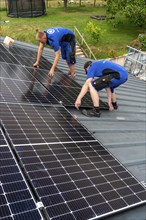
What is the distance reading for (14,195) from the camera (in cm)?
434

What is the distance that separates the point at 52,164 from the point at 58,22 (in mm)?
36329

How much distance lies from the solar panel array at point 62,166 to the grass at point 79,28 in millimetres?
24936

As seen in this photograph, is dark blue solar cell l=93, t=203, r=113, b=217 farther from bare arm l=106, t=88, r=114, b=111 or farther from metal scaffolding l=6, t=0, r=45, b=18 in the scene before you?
metal scaffolding l=6, t=0, r=45, b=18

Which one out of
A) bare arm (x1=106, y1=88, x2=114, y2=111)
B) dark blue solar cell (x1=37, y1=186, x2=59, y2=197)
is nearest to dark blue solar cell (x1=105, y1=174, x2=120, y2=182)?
dark blue solar cell (x1=37, y1=186, x2=59, y2=197)

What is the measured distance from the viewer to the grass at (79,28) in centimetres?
3266

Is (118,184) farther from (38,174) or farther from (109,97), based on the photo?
(109,97)

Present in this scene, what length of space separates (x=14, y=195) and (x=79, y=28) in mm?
35279

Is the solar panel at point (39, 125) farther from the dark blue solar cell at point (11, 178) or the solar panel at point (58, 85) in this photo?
the solar panel at point (58, 85)

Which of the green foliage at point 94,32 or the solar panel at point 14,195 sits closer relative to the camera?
the solar panel at point 14,195

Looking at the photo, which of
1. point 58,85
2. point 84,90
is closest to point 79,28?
point 58,85

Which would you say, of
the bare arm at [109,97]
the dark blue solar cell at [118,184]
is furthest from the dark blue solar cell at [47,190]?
the bare arm at [109,97]

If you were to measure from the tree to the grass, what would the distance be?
278cm

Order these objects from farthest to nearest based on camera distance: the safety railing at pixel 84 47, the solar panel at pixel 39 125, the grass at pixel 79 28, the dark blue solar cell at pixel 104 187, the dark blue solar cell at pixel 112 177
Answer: the grass at pixel 79 28 → the safety railing at pixel 84 47 → the solar panel at pixel 39 125 → the dark blue solar cell at pixel 112 177 → the dark blue solar cell at pixel 104 187

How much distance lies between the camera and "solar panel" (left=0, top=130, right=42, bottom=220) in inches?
160
